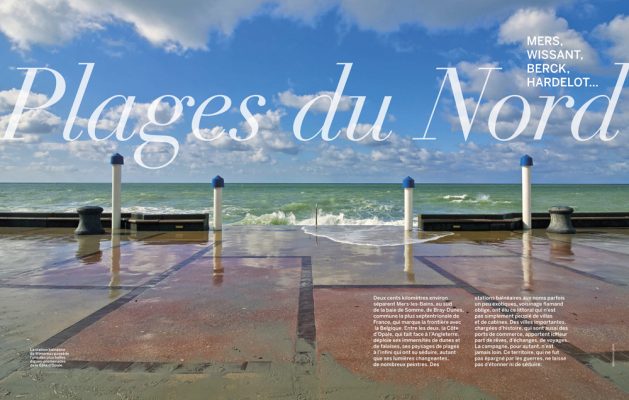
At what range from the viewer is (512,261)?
7.69 m

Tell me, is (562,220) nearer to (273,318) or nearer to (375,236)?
(375,236)

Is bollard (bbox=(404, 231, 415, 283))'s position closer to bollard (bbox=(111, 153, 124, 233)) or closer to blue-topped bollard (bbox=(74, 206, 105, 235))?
bollard (bbox=(111, 153, 124, 233))

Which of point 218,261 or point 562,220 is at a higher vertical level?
point 562,220

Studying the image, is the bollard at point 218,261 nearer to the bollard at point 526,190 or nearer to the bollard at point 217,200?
the bollard at point 217,200

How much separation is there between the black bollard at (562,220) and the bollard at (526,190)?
0.74 metres

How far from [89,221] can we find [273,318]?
979 cm

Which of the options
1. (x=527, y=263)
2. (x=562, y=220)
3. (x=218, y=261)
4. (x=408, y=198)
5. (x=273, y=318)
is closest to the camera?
(x=273, y=318)

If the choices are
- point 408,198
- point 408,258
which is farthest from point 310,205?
point 408,258

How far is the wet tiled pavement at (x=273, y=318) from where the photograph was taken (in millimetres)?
2928

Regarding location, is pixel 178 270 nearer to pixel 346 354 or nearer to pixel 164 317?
pixel 164 317

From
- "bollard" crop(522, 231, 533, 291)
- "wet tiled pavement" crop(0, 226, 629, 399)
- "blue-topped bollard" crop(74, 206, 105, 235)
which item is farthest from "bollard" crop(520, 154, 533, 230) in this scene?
"blue-topped bollard" crop(74, 206, 105, 235)

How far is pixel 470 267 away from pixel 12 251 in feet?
33.1

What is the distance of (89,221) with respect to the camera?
38.4 ft

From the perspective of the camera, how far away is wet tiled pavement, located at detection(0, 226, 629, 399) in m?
2.93
